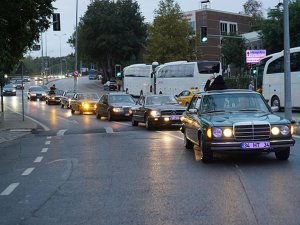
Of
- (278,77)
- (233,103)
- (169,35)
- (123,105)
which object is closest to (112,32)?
(169,35)

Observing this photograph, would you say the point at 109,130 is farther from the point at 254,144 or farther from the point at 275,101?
the point at 275,101

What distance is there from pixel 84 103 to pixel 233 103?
23676mm

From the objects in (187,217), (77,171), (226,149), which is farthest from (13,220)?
(226,149)

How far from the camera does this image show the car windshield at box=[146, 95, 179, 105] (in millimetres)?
22375

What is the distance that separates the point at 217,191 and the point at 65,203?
235 centimetres

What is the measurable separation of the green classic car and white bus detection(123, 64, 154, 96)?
134 ft

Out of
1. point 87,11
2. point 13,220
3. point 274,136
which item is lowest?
point 13,220

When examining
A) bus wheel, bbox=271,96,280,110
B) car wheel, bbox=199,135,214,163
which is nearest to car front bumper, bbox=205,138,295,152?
car wheel, bbox=199,135,214,163

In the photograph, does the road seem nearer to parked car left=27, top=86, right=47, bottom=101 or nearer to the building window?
parked car left=27, top=86, right=47, bottom=101

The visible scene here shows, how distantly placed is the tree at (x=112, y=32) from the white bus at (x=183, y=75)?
35805 millimetres

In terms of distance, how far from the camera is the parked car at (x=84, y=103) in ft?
114

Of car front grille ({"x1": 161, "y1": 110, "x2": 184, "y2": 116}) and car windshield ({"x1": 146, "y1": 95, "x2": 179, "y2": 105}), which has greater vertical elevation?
car windshield ({"x1": 146, "y1": 95, "x2": 179, "y2": 105})

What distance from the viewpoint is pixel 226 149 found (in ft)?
35.1

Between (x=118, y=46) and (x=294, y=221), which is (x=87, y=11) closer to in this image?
(x=118, y=46)
